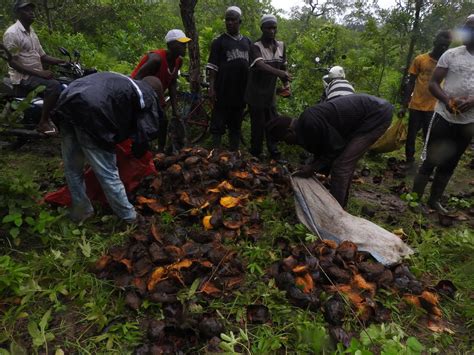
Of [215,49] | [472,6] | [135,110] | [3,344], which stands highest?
[472,6]

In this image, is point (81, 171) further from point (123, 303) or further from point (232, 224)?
point (232, 224)

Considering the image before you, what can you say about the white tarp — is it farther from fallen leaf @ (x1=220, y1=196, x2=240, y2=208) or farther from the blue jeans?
the blue jeans

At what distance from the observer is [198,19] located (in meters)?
16.3

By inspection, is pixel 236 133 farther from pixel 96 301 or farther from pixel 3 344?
pixel 3 344

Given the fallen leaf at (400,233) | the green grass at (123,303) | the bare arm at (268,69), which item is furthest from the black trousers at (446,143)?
the bare arm at (268,69)

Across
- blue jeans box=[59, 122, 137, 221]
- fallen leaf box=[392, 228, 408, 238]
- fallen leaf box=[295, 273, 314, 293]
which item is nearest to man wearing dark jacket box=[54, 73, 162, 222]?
blue jeans box=[59, 122, 137, 221]

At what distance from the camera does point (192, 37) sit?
5.64 meters

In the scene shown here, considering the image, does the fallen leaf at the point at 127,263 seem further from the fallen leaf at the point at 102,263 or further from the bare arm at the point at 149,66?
the bare arm at the point at 149,66

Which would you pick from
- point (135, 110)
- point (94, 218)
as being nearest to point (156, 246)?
point (94, 218)

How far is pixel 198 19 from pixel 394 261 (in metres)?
15.6

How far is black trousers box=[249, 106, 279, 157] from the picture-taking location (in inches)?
212

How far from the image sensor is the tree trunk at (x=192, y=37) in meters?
5.39

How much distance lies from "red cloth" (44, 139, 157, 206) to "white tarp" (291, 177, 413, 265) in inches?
66.0

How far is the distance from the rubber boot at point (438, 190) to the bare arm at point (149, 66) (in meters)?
3.79
